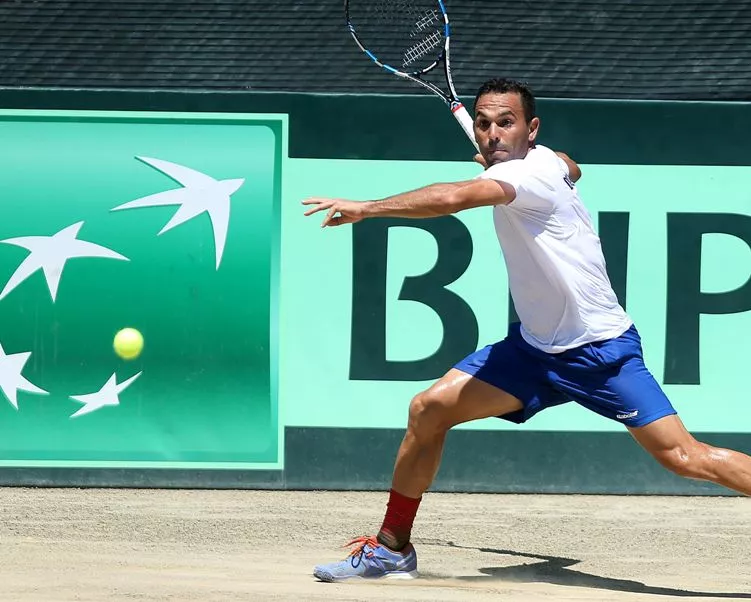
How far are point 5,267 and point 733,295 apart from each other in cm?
355

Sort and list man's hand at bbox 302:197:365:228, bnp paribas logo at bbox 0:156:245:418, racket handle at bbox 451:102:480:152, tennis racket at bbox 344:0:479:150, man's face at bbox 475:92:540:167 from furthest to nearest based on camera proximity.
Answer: tennis racket at bbox 344:0:479:150, bnp paribas logo at bbox 0:156:245:418, racket handle at bbox 451:102:480:152, man's face at bbox 475:92:540:167, man's hand at bbox 302:197:365:228

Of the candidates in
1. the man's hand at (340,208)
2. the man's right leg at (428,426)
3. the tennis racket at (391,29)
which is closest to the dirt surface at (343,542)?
the man's right leg at (428,426)

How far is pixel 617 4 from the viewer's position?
23.4ft

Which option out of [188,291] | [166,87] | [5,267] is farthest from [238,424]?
[166,87]

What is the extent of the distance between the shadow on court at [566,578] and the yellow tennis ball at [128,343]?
7.36 ft

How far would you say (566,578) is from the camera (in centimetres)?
467

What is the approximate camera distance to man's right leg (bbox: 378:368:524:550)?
4469 mm

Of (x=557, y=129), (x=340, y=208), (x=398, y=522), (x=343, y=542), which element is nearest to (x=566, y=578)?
(x=398, y=522)

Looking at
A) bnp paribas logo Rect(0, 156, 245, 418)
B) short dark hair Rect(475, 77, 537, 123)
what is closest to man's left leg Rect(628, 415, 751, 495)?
short dark hair Rect(475, 77, 537, 123)

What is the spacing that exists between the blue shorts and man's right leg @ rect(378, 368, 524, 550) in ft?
0.16

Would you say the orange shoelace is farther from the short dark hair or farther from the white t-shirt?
the short dark hair

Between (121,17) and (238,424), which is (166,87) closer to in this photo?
(121,17)

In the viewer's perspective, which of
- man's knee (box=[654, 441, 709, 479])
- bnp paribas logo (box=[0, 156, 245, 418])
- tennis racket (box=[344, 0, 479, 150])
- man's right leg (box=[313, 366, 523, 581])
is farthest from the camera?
tennis racket (box=[344, 0, 479, 150])

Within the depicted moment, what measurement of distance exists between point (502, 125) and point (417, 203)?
24.3 inches
